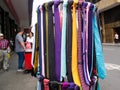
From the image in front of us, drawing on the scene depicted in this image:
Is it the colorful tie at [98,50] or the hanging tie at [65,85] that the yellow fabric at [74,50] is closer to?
the hanging tie at [65,85]

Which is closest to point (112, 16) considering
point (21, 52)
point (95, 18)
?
point (21, 52)

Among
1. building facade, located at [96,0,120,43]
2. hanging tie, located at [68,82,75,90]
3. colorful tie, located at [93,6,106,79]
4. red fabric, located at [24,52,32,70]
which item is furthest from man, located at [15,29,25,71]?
building facade, located at [96,0,120,43]

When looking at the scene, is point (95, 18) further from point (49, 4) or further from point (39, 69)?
point (39, 69)

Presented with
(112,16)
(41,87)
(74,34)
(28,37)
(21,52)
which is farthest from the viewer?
(112,16)

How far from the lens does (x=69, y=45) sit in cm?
361

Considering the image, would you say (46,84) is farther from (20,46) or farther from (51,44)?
(20,46)

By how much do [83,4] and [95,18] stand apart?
27cm

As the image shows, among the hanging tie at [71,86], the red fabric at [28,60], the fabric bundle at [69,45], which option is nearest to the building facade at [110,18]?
the red fabric at [28,60]

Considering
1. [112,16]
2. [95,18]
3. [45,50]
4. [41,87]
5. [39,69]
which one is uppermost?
[112,16]

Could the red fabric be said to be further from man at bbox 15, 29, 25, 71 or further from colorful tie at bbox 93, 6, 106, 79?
colorful tie at bbox 93, 6, 106, 79

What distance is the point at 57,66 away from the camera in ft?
12.0

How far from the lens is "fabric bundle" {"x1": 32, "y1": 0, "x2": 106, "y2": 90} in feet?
11.8

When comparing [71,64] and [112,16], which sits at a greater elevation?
[112,16]

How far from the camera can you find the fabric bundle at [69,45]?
3609 millimetres
